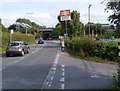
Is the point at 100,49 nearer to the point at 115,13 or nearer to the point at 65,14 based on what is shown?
the point at 115,13

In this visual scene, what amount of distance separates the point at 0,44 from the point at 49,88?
128 ft

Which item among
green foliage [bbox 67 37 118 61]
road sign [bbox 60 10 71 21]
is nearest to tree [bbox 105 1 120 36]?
green foliage [bbox 67 37 118 61]

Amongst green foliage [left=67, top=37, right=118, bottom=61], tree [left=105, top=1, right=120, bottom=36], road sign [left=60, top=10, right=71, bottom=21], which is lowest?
green foliage [left=67, top=37, right=118, bottom=61]

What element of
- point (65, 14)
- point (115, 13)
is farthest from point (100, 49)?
point (65, 14)

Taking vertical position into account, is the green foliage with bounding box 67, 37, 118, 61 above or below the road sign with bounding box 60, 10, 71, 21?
below

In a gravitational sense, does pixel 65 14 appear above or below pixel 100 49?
above

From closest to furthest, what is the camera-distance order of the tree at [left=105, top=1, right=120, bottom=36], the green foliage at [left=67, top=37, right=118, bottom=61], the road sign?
the tree at [left=105, top=1, right=120, bottom=36]
the green foliage at [left=67, top=37, right=118, bottom=61]
the road sign

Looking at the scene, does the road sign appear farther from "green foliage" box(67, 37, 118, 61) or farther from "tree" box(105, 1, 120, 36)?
"tree" box(105, 1, 120, 36)

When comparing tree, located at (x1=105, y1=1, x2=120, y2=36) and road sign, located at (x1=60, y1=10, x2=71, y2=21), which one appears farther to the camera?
road sign, located at (x1=60, y1=10, x2=71, y2=21)

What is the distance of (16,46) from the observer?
110 ft

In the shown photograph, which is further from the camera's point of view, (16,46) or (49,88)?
(16,46)

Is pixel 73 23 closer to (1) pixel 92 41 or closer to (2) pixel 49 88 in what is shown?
(1) pixel 92 41

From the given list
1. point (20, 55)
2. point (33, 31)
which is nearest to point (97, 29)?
point (33, 31)

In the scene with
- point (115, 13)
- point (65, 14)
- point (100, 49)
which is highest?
point (65, 14)
